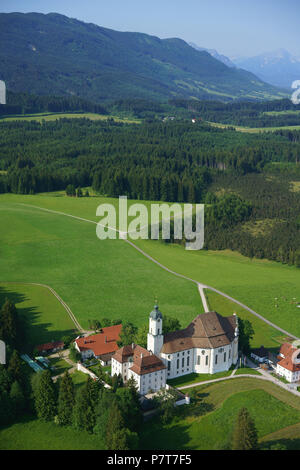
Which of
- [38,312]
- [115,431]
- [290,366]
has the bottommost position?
[115,431]

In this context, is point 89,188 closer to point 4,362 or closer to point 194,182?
point 194,182

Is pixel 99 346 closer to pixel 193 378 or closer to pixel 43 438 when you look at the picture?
pixel 193 378

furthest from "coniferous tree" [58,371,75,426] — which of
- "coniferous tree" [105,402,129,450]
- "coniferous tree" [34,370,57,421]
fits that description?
"coniferous tree" [105,402,129,450]

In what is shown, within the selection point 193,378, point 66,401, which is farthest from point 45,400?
point 193,378
